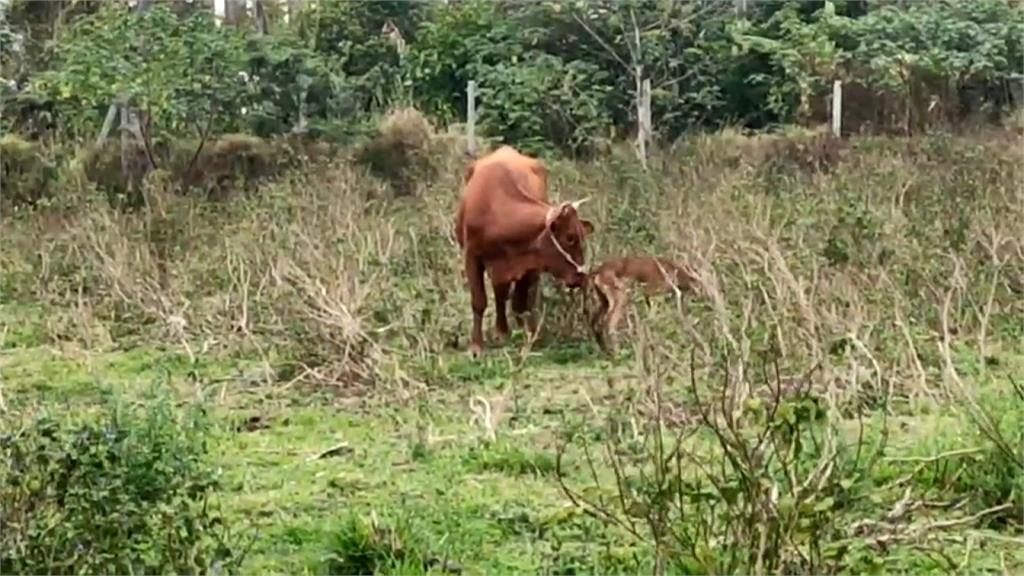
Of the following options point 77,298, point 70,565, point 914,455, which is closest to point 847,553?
point 914,455

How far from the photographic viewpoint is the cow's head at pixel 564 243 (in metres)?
8.58

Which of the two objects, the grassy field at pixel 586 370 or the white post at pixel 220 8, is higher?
the white post at pixel 220 8

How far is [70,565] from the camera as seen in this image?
376 cm

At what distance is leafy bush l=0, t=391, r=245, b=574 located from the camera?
3.79 m

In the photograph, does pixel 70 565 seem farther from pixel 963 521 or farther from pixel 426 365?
pixel 426 365

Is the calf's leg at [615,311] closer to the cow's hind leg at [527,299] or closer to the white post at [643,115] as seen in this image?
the cow's hind leg at [527,299]

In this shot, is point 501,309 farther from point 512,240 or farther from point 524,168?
point 524,168

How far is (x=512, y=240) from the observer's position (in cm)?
880

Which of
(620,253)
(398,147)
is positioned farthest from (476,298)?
(398,147)

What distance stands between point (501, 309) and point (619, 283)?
98cm

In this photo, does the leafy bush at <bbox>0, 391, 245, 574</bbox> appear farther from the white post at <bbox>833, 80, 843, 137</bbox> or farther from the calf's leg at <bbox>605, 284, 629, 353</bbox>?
the white post at <bbox>833, 80, 843, 137</bbox>

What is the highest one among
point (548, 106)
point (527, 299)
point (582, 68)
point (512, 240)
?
point (582, 68)

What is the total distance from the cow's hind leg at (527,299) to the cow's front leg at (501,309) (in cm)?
6

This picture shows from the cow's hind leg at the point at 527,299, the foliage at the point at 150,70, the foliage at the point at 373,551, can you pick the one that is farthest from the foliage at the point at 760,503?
the foliage at the point at 150,70
